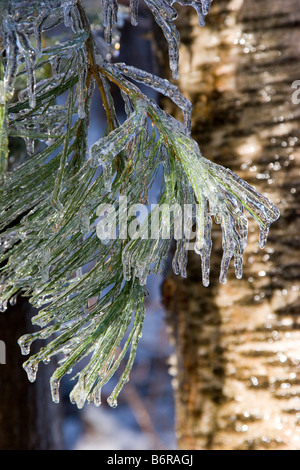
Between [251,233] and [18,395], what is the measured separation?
903 mm

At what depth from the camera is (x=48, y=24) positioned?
46 cm

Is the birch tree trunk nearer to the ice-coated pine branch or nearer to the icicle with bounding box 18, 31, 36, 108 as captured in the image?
the ice-coated pine branch

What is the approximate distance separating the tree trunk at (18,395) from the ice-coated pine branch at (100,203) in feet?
3.05

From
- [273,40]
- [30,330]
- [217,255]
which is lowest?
[30,330]

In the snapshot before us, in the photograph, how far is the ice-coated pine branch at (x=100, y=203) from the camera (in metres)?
0.42

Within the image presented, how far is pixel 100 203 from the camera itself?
46cm

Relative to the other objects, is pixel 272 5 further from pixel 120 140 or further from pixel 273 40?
pixel 120 140

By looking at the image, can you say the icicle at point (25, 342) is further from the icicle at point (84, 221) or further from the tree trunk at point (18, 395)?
the tree trunk at point (18, 395)

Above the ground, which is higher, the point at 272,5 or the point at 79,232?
the point at 272,5

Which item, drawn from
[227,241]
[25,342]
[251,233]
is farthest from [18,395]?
[227,241]

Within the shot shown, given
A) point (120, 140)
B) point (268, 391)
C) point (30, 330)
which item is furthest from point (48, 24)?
point (30, 330)

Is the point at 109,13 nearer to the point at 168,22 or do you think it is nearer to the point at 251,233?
the point at 168,22

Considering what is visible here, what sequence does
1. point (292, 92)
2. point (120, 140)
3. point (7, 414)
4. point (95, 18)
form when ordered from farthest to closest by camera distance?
point (7, 414)
point (95, 18)
point (292, 92)
point (120, 140)

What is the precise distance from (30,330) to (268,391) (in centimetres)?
85
